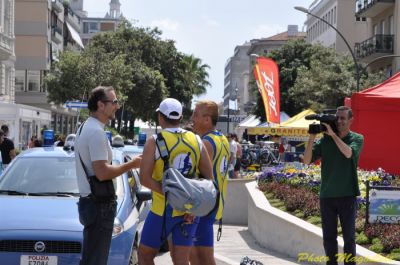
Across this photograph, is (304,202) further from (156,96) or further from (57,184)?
(156,96)

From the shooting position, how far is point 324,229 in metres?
8.07

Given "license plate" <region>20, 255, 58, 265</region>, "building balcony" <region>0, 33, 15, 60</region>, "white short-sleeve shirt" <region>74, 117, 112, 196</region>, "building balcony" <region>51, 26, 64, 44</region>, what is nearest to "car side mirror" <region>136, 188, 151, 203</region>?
"license plate" <region>20, 255, 58, 265</region>

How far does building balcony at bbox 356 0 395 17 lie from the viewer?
1751 inches

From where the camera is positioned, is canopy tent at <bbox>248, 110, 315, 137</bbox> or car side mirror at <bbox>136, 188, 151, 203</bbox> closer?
car side mirror at <bbox>136, 188, 151, 203</bbox>

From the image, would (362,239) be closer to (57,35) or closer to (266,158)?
(266,158)

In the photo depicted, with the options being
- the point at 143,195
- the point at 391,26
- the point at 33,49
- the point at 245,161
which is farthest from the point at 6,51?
the point at 143,195

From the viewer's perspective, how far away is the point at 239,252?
37.8 ft

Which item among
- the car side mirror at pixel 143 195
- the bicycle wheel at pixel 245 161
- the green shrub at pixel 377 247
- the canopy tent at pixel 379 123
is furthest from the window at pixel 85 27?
the car side mirror at pixel 143 195

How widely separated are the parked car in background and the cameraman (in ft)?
5.98

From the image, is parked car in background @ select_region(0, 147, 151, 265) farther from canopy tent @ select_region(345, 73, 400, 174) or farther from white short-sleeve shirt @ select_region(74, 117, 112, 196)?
canopy tent @ select_region(345, 73, 400, 174)

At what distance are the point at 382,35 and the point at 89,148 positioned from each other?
40127mm

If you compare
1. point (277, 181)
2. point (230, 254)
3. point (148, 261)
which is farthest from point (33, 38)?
point (148, 261)

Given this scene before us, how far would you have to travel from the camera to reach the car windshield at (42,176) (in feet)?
27.7

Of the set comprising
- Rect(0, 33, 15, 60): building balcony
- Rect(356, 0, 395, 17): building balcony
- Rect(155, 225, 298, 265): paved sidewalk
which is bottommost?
Rect(155, 225, 298, 265): paved sidewalk
